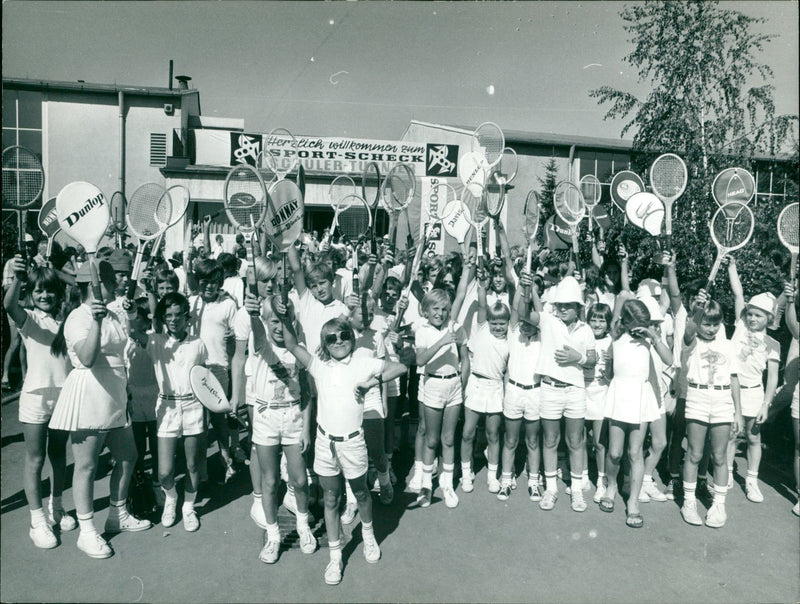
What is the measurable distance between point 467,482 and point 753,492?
119 inches

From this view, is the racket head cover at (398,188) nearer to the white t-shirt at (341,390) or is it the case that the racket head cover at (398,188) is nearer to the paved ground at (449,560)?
the white t-shirt at (341,390)

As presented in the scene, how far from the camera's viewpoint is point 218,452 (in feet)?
21.7

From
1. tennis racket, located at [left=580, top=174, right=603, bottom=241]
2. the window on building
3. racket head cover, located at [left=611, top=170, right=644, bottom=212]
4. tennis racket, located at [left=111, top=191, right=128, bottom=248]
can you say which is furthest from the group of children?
the window on building

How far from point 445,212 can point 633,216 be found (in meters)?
2.56

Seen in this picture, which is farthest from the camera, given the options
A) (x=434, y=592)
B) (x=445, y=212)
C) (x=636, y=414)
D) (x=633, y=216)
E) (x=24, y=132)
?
(x=24, y=132)

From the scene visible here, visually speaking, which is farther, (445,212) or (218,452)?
(445,212)

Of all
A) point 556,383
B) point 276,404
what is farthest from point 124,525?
point 556,383

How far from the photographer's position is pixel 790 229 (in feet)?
17.4

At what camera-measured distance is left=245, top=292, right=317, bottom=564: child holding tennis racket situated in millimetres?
4332

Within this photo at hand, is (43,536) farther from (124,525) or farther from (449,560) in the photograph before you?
(449,560)

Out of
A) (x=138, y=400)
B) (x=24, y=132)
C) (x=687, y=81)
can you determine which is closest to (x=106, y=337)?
(x=138, y=400)

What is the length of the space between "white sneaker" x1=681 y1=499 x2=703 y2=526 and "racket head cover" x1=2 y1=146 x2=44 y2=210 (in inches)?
279

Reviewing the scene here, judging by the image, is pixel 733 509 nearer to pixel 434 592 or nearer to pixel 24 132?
pixel 434 592

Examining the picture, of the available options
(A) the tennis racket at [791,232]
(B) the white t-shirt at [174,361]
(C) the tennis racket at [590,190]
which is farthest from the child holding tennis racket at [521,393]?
(C) the tennis racket at [590,190]
